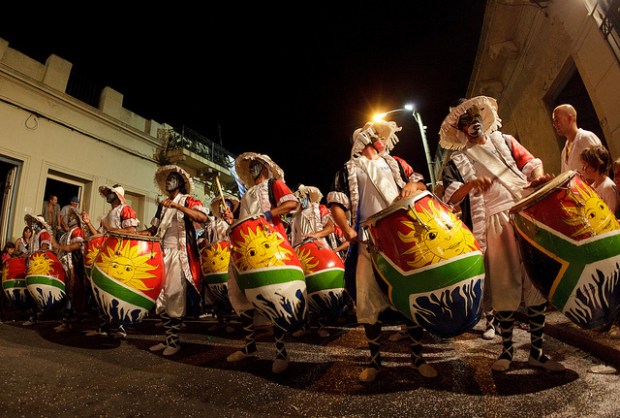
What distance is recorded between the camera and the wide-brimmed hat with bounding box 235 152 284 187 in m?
3.87

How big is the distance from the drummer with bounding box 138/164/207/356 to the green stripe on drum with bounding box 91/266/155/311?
0.28 meters

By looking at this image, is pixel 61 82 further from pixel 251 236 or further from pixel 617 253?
pixel 617 253

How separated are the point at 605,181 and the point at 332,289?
10.0ft

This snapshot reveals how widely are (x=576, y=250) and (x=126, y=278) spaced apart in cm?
374

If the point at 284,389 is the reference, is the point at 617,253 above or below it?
above

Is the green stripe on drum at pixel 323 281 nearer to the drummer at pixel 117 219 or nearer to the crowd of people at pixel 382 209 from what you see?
the crowd of people at pixel 382 209

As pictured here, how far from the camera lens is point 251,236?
→ 285 cm

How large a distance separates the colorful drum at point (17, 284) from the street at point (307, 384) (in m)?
3.03

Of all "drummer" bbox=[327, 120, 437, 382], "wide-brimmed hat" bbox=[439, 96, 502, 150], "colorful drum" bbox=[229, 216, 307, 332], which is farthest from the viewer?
"wide-brimmed hat" bbox=[439, 96, 502, 150]

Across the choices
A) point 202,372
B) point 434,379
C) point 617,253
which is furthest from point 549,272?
point 202,372

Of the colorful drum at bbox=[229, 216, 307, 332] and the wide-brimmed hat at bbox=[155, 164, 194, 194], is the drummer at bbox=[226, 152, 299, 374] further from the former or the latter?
the wide-brimmed hat at bbox=[155, 164, 194, 194]

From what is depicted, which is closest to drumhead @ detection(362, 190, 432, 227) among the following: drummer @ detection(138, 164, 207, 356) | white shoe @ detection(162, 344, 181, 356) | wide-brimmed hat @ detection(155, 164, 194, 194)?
drummer @ detection(138, 164, 207, 356)

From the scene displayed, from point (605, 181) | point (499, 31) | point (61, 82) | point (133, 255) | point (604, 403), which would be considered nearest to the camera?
point (604, 403)

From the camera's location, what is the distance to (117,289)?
10.8 feet
